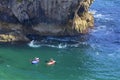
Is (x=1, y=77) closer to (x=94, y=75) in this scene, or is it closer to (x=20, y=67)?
(x=20, y=67)

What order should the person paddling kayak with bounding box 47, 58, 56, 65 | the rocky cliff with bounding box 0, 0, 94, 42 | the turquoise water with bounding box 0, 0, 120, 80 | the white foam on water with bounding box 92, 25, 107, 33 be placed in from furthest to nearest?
the white foam on water with bounding box 92, 25, 107, 33
the rocky cliff with bounding box 0, 0, 94, 42
the person paddling kayak with bounding box 47, 58, 56, 65
the turquoise water with bounding box 0, 0, 120, 80

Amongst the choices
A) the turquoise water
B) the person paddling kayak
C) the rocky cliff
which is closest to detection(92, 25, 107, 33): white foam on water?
the turquoise water

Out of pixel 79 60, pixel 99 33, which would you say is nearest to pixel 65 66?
pixel 79 60

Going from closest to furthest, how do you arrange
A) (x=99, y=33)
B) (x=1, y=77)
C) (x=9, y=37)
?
(x=1, y=77) < (x=9, y=37) < (x=99, y=33)

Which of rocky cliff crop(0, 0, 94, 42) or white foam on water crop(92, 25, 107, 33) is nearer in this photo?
rocky cliff crop(0, 0, 94, 42)

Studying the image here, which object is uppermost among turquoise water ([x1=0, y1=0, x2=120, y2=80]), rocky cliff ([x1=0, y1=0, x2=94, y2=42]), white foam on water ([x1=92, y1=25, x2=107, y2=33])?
rocky cliff ([x1=0, y1=0, x2=94, y2=42])

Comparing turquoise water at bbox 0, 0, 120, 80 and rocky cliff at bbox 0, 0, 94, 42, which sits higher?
rocky cliff at bbox 0, 0, 94, 42

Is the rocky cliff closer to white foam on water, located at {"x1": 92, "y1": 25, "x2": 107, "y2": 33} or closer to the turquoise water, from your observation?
the turquoise water
